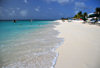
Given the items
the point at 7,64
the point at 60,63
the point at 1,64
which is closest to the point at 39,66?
the point at 60,63

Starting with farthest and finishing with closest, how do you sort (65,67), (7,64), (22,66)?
1. (7,64)
2. (22,66)
3. (65,67)

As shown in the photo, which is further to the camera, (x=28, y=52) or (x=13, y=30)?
(x=13, y=30)

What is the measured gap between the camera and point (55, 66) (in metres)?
2.00

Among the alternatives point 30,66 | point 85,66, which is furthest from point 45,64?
point 85,66

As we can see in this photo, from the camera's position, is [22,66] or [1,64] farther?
[1,64]

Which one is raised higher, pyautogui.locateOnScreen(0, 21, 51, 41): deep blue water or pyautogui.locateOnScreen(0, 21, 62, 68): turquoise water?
pyautogui.locateOnScreen(0, 21, 51, 41): deep blue water

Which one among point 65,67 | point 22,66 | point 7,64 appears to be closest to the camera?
point 65,67

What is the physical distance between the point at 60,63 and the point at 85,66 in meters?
0.73

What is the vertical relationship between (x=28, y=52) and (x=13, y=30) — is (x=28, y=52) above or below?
below

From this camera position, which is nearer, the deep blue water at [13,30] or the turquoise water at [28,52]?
the turquoise water at [28,52]

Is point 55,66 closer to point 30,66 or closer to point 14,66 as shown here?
point 30,66

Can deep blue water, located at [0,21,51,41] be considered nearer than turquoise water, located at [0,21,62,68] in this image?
No

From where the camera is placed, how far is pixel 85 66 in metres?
1.94

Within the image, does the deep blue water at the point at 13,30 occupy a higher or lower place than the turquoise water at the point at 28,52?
higher
